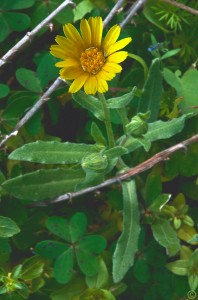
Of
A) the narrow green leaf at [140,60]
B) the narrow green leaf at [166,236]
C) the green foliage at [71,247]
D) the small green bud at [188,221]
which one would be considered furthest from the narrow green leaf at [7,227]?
the narrow green leaf at [140,60]

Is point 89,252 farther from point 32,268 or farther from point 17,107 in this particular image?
point 17,107

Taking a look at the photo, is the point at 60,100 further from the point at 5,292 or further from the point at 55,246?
the point at 5,292

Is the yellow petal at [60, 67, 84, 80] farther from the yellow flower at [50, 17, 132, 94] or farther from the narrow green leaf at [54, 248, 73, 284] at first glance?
the narrow green leaf at [54, 248, 73, 284]

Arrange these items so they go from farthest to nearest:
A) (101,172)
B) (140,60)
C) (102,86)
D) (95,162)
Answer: (140,60) < (101,172) < (95,162) < (102,86)

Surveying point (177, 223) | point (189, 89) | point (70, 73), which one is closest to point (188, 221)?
point (177, 223)

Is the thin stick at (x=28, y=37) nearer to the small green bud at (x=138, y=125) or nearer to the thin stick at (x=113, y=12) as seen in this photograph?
the thin stick at (x=113, y=12)

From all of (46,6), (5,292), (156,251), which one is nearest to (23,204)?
(5,292)

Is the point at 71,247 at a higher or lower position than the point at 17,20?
lower
